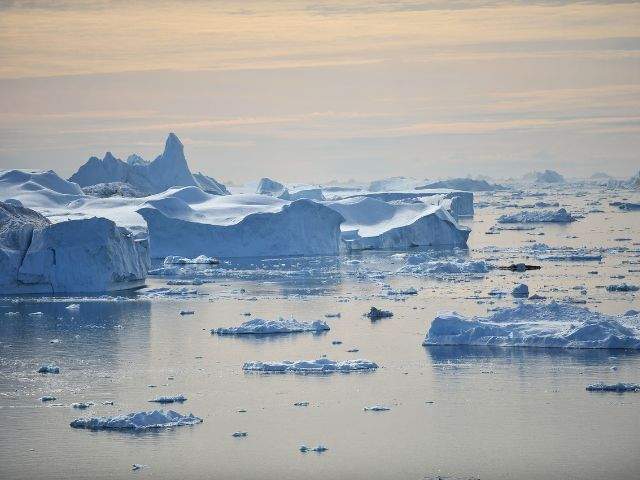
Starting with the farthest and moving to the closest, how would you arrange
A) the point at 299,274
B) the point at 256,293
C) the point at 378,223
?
the point at 378,223 → the point at 299,274 → the point at 256,293

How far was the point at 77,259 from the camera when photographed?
93.6 ft

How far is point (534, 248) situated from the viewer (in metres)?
40.6

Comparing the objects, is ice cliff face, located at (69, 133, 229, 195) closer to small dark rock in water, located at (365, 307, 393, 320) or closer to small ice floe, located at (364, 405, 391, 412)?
small dark rock in water, located at (365, 307, 393, 320)

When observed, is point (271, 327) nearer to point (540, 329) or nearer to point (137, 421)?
point (540, 329)

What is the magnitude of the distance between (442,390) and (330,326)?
6445 mm

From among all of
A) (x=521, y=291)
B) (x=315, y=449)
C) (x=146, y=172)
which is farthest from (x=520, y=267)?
(x=146, y=172)

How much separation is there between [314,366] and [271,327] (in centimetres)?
395

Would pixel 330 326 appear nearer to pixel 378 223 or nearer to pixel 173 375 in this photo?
pixel 173 375

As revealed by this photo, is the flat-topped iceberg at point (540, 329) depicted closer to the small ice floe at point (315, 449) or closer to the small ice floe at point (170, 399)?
the small ice floe at point (170, 399)

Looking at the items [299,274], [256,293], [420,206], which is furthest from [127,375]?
[420,206]

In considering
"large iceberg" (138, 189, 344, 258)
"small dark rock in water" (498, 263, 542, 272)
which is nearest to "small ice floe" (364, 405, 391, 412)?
"small dark rock in water" (498, 263, 542, 272)

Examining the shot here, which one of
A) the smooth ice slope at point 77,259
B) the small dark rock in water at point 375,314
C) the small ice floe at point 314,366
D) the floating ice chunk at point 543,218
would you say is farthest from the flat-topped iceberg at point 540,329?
the floating ice chunk at point 543,218

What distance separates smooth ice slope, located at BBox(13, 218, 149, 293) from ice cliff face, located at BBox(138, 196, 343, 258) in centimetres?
837

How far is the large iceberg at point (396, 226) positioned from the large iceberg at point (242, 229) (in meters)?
2.55
